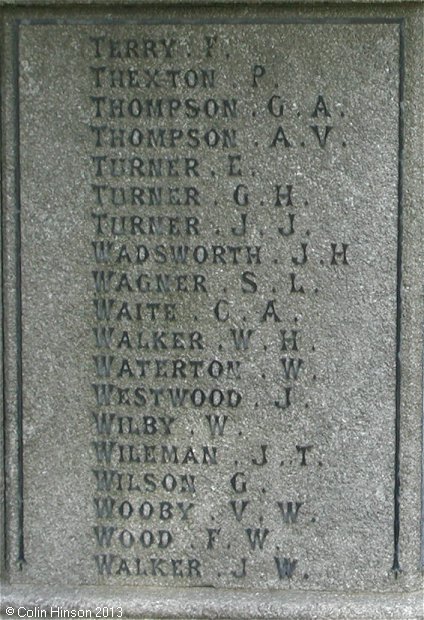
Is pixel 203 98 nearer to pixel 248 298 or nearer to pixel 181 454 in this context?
pixel 248 298

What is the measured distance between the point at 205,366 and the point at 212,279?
25 centimetres

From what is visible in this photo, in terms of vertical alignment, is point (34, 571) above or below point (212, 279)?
below

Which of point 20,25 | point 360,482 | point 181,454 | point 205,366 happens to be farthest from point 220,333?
point 20,25

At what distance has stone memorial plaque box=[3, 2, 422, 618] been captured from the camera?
11.0 ft

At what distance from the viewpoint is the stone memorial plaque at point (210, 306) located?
11.0ft

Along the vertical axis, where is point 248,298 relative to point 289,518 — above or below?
above

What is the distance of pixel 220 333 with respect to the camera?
3.41 m

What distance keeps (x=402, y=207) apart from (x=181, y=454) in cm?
96

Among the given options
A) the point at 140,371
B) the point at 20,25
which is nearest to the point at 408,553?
the point at 140,371

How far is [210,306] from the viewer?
3.41 meters

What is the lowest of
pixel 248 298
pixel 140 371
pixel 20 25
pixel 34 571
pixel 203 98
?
pixel 34 571

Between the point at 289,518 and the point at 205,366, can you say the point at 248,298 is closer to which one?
the point at 205,366

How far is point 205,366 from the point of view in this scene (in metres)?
3.44

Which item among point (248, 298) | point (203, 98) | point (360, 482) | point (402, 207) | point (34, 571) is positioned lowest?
point (34, 571)
